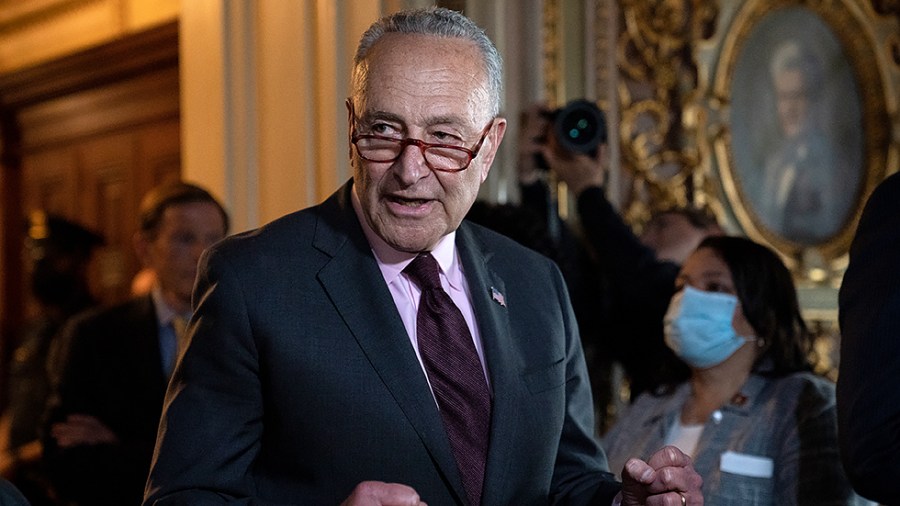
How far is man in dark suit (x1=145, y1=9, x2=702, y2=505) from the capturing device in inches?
73.8

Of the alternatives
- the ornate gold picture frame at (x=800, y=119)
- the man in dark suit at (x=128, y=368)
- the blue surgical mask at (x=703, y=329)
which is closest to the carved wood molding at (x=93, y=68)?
the man in dark suit at (x=128, y=368)

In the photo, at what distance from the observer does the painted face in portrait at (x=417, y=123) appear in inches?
75.3

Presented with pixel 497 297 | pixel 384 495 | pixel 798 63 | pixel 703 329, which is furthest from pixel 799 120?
pixel 384 495

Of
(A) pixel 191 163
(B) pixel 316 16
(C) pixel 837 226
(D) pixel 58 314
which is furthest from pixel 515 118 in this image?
(D) pixel 58 314

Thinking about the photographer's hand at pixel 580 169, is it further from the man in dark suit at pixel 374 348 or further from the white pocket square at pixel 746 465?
the man in dark suit at pixel 374 348

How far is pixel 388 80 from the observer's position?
6.30 feet

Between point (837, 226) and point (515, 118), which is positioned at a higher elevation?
point (515, 118)

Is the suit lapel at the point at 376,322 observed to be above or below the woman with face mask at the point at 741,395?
above

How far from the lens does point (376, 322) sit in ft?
6.42

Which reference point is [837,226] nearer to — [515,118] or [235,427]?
[515,118]

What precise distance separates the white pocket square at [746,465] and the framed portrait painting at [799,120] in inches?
66.7

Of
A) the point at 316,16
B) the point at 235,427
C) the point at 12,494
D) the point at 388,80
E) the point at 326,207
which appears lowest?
the point at 12,494

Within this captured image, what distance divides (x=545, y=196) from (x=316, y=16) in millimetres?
876

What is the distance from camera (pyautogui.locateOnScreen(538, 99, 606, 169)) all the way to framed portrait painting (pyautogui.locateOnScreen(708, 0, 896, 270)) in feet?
3.21
